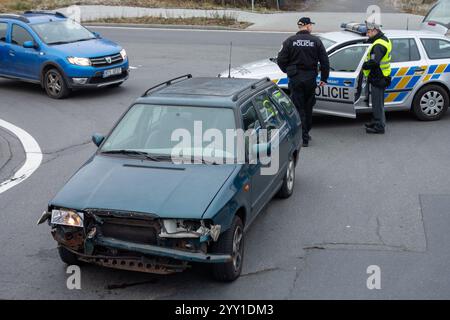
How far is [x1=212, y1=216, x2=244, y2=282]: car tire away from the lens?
6.16m

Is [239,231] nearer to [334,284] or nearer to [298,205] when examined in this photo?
[334,284]

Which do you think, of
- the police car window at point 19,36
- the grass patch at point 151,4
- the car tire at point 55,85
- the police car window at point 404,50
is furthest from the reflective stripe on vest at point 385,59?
the grass patch at point 151,4

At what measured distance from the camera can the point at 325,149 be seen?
36.4 feet

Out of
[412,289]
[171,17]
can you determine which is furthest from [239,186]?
[171,17]

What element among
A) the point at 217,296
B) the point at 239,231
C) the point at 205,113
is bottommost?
the point at 217,296

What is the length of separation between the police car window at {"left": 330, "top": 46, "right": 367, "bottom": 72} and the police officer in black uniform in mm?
1098

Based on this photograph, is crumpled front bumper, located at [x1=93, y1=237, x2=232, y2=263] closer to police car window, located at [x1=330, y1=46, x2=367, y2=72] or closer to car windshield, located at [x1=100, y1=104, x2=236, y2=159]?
car windshield, located at [x1=100, y1=104, x2=236, y2=159]

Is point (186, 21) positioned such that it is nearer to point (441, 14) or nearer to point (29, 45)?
point (441, 14)

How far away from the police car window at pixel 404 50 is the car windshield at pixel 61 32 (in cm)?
688

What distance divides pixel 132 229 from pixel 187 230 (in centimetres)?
48

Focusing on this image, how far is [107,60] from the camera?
14.8 meters

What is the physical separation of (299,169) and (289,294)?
4.06 metres

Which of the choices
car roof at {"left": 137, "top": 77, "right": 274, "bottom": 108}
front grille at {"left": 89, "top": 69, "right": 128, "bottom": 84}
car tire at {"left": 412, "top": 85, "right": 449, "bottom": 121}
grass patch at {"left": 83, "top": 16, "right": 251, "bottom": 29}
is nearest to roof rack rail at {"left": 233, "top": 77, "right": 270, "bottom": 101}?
car roof at {"left": 137, "top": 77, "right": 274, "bottom": 108}

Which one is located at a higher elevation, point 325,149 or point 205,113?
point 205,113
